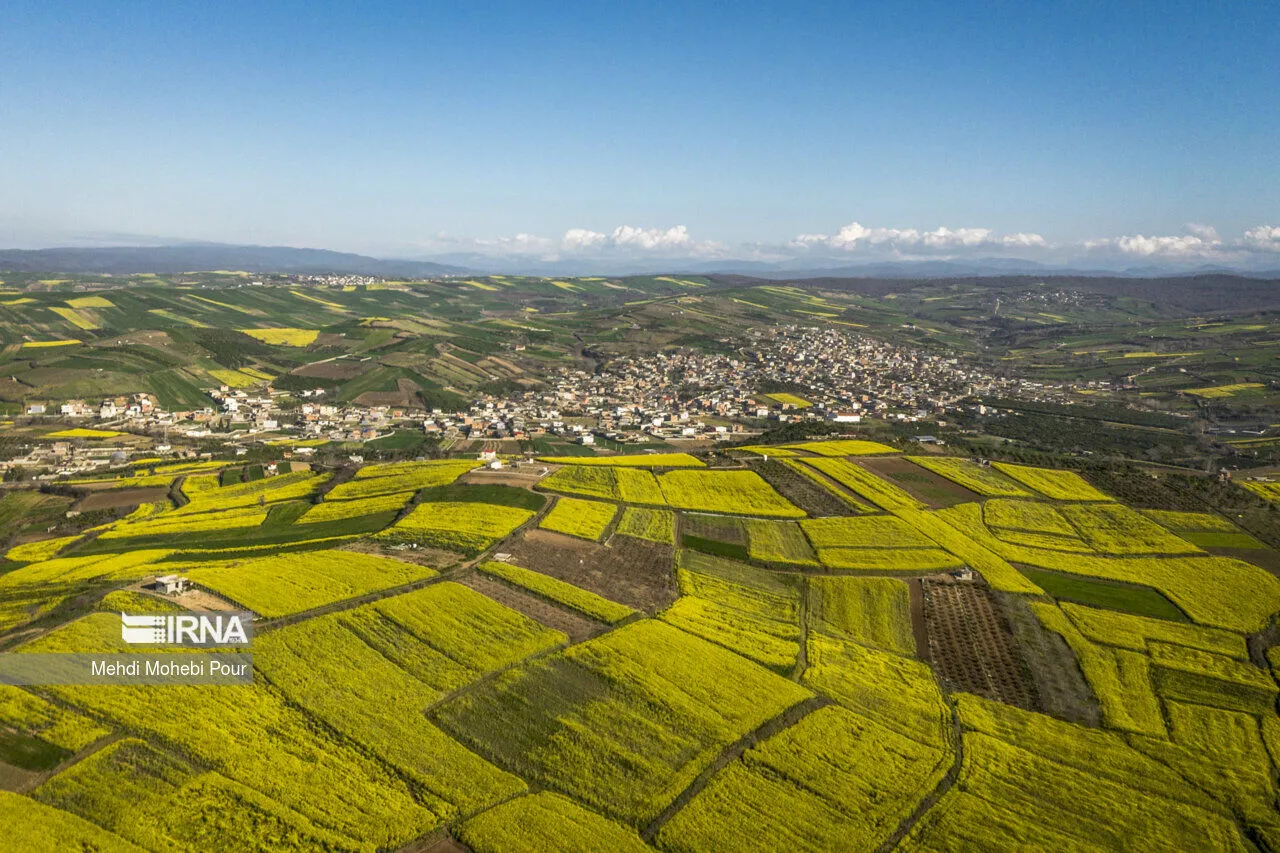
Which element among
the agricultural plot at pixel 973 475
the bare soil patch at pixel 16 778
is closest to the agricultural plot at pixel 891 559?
the agricultural plot at pixel 973 475

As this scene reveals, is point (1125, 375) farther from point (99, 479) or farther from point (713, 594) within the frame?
point (99, 479)

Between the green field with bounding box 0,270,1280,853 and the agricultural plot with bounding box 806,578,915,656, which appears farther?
the agricultural plot with bounding box 806,578,915,656

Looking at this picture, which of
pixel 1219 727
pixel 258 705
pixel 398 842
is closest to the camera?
pixel 398 842

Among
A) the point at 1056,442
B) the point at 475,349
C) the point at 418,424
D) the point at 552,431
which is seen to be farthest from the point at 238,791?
the point at 475,349

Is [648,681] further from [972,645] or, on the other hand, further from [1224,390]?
[1224,390]

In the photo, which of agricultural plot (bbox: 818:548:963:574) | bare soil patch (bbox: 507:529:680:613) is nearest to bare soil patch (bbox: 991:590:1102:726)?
agricultural plot (bbox: 818:548:963:574)
